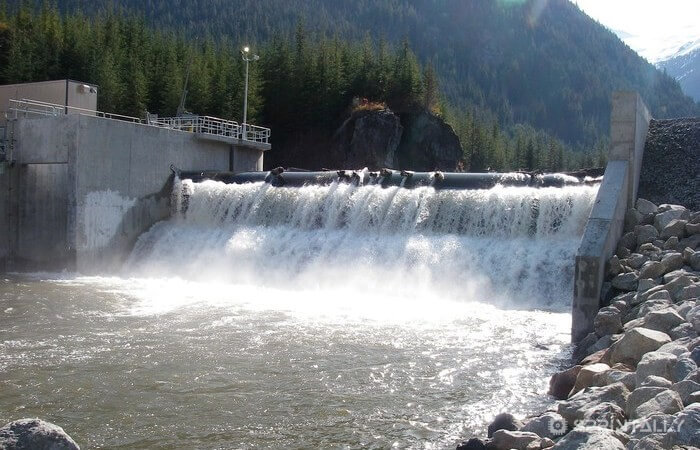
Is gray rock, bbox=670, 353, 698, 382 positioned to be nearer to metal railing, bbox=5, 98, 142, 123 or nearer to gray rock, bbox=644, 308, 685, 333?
gray rock, bbox=644, 308, 685, 333

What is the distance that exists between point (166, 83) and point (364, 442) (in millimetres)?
39690

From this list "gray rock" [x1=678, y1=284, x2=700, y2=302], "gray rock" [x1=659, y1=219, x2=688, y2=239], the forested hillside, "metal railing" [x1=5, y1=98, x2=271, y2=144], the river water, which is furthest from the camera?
the forested hillside

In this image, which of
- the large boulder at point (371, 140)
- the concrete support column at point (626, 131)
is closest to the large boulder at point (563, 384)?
the concrete support column at point (626, 131)

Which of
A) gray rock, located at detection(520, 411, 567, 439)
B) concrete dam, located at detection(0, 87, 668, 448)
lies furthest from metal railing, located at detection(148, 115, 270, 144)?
gray rock, located at detection(520, 411, 567, 439)

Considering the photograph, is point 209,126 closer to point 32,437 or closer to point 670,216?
point 670,216

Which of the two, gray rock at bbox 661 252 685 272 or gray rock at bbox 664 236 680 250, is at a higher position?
gray rock at bbox 664 236 680 250

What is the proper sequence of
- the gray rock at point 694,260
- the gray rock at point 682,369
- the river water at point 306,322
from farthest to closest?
the gray rock at point 694,260
the river water at point 306,322
the gray rock at point 682,369

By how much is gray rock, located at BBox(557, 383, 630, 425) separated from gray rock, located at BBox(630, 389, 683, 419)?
0.53m

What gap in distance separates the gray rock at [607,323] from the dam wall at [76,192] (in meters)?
15.3

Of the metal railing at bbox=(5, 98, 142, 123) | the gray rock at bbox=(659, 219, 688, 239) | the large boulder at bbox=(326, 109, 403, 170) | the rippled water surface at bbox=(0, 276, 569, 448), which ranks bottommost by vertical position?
the rippled water surface at bbox=(0, 276, 569, 448)

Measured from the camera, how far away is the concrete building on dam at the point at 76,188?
1977 centimetres

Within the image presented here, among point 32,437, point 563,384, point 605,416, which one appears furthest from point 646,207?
point 32,437

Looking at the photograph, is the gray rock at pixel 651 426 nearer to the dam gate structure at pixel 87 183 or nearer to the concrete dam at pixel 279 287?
the concrete dam at pixel 279 287

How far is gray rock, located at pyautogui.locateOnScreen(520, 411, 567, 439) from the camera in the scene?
18.9 feet
